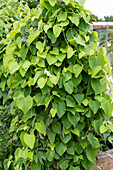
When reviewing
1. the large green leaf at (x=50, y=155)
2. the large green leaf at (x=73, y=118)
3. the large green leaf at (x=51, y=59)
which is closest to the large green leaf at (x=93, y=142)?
the large green leaf at (x=73, y=118)

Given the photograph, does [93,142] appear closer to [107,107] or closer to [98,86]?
[107,107]

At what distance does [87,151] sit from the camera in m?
1.45

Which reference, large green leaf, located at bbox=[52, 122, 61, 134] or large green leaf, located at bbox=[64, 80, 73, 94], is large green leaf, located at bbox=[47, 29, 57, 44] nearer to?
large green leaf, located at bbox=[64, 80, 73, 94]

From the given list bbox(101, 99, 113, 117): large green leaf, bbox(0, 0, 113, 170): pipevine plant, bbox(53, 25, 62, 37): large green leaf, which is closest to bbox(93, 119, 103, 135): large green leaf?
bbox(0, 0, 113, 170): pipevine plant

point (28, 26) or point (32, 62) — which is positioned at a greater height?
point (28, 26)

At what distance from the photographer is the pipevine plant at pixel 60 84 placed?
4.33ft

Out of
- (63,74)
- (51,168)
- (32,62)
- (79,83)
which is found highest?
(32,62)

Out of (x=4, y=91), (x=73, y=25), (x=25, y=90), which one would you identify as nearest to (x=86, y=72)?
(x=73, y=25)

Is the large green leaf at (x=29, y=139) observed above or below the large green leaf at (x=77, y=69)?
below

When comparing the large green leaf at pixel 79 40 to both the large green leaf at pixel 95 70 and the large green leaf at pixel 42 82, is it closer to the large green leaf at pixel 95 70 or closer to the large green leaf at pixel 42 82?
the large green leaf at pixel 95 70

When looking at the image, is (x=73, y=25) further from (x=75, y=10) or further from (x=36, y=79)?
(x=36, y=79)

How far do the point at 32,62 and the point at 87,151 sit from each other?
0.77m

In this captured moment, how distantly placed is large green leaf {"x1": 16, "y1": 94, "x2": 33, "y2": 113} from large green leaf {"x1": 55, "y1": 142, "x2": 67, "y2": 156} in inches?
13.6

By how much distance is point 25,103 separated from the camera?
135 centimetres
